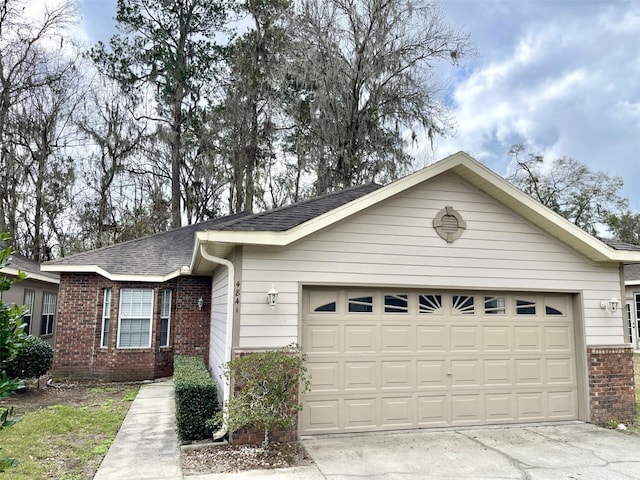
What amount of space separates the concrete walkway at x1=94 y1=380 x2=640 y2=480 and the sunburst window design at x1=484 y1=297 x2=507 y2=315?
1748 millimetres

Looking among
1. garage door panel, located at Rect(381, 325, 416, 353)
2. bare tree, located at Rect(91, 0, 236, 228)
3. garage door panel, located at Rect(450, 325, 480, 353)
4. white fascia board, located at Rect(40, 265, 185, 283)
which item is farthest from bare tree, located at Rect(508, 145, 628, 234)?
garage door panel, located at Rect(381, 325, 416, 353)

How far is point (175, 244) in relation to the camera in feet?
46.9

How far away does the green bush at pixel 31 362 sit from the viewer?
9531 mm

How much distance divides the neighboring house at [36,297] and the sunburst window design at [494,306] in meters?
12.1

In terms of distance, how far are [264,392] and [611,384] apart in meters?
5.70

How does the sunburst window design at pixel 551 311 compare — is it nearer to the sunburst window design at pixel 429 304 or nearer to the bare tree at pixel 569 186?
the sunburst window design at pixel 429 304

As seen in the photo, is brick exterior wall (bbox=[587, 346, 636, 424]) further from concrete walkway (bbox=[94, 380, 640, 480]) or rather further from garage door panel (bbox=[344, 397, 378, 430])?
garage door panel (bbox=[344, 397, 378, 430])

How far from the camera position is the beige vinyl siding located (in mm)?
6453

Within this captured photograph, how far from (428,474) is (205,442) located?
2.90 meters

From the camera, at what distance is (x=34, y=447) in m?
6.30

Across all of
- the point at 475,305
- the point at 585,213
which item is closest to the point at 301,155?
the point at 475,305

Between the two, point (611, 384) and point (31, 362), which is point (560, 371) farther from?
point (31, 362)

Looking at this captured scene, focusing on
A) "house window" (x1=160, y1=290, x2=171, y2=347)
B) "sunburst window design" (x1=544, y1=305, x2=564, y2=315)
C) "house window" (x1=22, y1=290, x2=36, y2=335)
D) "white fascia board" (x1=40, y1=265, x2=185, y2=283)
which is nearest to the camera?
"sunburst window design" (x1=544, y1=305, x2=564, y2=315)

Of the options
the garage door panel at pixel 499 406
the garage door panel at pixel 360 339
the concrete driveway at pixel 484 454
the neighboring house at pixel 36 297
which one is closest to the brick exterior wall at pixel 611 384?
the concrete driveway at pixel 484 454
